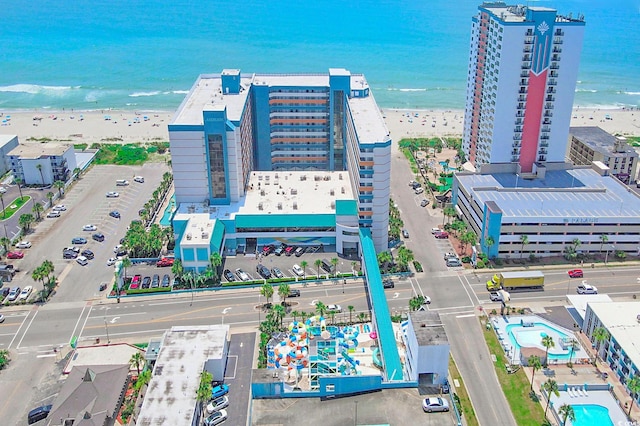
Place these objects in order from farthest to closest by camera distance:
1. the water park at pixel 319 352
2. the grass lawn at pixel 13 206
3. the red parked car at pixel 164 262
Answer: the grass lawn at pixel 13 206
the red parked car at pixel 164 262
the water park at pixel 319 352

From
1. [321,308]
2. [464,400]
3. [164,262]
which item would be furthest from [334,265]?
[464,400]

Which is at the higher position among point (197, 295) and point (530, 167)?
point (530, 167)

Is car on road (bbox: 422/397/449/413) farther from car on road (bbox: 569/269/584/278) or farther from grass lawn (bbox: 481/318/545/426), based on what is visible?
car on road (bbox: 569/269/584/278)

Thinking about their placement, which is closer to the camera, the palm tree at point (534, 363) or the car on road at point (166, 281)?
the palm tree at point (534, 363)

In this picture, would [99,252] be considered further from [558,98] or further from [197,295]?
[558,98]

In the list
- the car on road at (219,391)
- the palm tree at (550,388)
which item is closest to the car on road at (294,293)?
the car on road at (219,391)

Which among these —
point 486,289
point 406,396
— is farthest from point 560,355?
point 406,396

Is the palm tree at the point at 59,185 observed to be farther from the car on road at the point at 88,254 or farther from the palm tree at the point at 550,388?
the palm tree at the point at 550,388

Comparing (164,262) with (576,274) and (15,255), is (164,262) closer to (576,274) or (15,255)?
(15,255)
